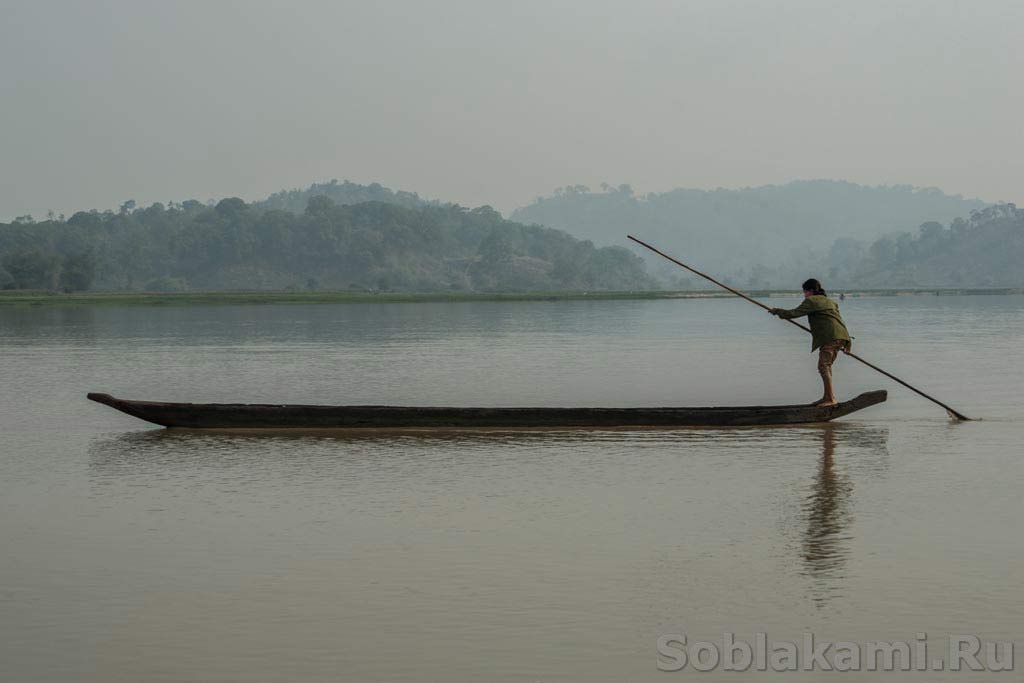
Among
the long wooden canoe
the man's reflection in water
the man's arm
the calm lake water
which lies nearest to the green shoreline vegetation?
the long wooden canoe

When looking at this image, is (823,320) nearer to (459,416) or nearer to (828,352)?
(828,352)

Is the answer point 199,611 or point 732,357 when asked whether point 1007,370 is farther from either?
point 199,611

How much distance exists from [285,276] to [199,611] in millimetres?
190346

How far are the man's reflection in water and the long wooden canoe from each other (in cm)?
80

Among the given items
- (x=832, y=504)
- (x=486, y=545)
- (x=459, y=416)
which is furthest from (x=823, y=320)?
(x=486, y=545)

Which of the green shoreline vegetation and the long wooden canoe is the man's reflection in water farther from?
the green shoreline vegetation

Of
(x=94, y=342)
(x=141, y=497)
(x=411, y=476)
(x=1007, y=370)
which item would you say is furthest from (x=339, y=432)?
(x=94, y=342)

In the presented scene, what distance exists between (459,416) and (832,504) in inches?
278

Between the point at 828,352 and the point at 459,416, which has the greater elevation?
the point at 828,352

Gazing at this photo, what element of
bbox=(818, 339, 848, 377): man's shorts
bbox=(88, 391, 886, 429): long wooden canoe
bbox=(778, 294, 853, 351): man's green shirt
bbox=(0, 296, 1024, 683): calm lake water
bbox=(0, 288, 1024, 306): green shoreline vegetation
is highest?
bbox=(0, 288, 1024, 306): green shoreline vegetation

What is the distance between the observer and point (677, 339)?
54875mm

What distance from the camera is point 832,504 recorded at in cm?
1322

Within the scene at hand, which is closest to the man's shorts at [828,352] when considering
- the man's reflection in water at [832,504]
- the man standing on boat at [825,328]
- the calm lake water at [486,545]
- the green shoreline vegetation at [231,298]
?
the man standing on boat at [825,328]

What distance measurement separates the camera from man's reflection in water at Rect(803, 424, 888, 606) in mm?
10141
